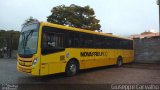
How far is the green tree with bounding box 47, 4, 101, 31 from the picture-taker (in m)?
33.4

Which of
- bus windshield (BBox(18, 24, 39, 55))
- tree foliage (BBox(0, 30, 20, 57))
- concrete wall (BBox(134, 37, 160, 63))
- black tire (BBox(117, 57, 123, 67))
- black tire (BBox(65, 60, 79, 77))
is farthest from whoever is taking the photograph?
tree foliage (BBox(0, 30, 20, 57))

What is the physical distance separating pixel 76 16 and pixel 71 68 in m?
21.9

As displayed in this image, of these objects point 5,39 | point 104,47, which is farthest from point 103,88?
point 5,39

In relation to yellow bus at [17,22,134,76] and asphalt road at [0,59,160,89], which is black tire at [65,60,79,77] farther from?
asphalt road at [0,59,160,89]

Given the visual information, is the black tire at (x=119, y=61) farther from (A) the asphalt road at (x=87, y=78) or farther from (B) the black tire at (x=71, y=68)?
(B) the black tire at (x=71, y=68)

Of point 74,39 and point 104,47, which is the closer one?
point 74,39

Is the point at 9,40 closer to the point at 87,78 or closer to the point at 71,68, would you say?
the point at 71,68

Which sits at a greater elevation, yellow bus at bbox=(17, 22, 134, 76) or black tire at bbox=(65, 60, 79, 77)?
yellow bus at bbox=(17, 22, 134, 76)

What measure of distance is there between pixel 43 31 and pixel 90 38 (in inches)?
169

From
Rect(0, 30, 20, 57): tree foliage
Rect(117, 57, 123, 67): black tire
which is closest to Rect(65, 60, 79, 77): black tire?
Rect(117, 57, 123, 67): black tire

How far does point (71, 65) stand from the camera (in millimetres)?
12461

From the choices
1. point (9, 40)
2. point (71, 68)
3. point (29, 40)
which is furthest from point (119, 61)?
point (9, 40)

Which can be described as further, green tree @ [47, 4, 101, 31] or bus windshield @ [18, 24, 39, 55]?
green tree @ [47, 4, 101, 31]

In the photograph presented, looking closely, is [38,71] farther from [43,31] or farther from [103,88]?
[103,88]
